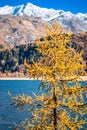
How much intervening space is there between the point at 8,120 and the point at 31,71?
84.6 meters

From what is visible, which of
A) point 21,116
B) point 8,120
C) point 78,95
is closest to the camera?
point 78,95

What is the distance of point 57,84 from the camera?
23.4 meters

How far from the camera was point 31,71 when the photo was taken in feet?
75.7

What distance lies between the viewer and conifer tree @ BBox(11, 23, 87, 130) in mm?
22906

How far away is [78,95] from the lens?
2278 cm

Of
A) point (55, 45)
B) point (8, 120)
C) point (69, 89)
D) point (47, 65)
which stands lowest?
point (8, 120)

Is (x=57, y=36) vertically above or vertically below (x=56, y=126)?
above

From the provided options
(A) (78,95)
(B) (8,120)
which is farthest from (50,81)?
(B) (8,120)

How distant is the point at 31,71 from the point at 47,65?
55.4 inches

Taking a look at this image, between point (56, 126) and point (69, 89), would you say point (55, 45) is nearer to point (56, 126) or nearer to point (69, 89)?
point (69, 89)

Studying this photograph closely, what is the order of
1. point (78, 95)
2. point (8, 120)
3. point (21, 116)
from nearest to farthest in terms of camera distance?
point (78, 95) < point (8, 120) < point (21, 116)

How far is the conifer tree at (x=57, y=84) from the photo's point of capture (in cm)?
2291

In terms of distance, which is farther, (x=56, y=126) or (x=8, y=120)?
(x=8, y=120)

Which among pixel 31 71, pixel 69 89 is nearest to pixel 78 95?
pixel 69 89
